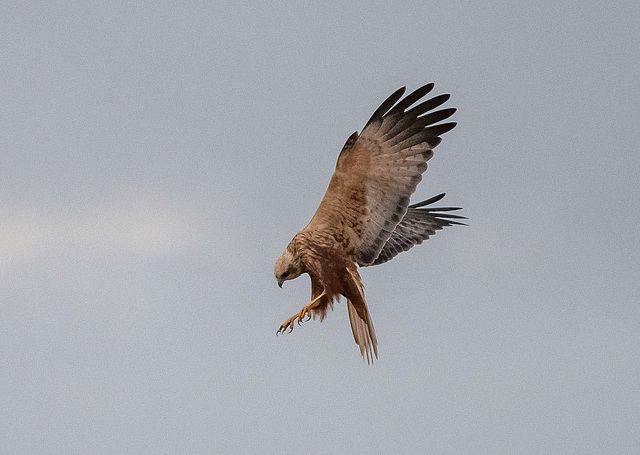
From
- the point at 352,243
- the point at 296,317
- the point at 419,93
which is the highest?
the point at 419,93

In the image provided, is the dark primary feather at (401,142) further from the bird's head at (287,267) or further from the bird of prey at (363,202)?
the bird's head at (287,267)

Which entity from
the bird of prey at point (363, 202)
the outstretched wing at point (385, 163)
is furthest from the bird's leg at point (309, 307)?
the outstretched wing at point (385, 163)

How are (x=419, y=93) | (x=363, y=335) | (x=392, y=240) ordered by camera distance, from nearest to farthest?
(x=419, y=93) → (x=363, y=335) → (x=392, y=240)

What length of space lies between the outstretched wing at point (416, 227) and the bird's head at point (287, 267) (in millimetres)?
2421

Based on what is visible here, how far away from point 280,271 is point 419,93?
311 centimetres

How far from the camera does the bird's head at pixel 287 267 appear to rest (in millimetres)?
13352

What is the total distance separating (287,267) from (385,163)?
1.98 metres

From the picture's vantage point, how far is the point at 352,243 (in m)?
13.6

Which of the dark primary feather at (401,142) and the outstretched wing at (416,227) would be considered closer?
the dark primary feather at (401,142)

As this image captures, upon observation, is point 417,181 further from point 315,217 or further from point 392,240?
point 392,240

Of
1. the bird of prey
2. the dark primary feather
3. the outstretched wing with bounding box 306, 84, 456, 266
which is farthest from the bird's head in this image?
the dark primary feather

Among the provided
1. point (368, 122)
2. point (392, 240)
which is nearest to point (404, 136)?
point (368, 122)

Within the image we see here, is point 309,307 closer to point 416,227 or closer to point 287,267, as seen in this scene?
point 287,267

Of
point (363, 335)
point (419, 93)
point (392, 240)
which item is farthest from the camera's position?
point (392, 240)
